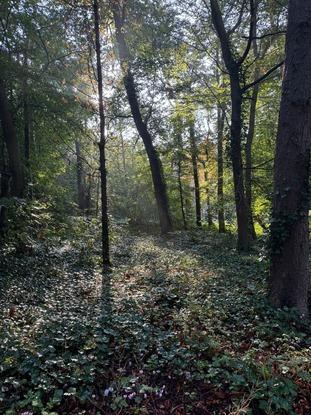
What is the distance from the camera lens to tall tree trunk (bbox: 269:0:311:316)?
4430 mm

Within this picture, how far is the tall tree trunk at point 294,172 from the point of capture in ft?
14.5

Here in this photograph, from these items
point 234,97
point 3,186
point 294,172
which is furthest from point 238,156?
point 3,186

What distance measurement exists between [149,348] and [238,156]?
7333 mm

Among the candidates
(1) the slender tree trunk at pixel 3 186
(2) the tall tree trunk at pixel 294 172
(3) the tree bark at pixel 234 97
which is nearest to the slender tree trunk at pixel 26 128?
(1) the slender tree trunk at pixel 3 186

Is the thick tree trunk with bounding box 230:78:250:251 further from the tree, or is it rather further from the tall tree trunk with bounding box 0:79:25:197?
the tall tree trunk with bounding box 0:79:25:197

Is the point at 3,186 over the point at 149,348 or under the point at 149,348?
over

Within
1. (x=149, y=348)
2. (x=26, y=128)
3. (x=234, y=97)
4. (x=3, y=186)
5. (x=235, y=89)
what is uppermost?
(x=235, y=89)

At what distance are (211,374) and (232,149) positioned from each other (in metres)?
7.72

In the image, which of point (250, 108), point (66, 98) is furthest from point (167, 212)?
point (66, 98)

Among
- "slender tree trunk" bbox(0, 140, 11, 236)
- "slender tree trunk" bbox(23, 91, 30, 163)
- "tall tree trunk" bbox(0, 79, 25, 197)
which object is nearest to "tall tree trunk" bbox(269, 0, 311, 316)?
"slender tree trunk" bbox(0, 140, 11, 236)

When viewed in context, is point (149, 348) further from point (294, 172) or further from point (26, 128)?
point (26, 128)

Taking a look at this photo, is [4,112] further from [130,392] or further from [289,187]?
[130,392]

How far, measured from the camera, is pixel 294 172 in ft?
14.7

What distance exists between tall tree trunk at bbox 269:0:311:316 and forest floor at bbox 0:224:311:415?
1.73ft
